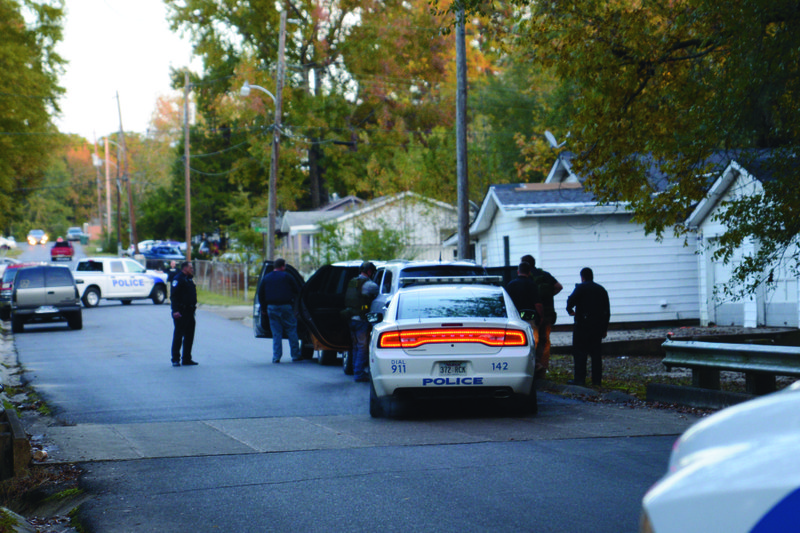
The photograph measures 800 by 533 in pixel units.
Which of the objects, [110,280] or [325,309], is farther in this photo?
[110,280]

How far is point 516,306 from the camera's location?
14.2 m

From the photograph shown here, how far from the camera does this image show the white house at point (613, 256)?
84.6 ft

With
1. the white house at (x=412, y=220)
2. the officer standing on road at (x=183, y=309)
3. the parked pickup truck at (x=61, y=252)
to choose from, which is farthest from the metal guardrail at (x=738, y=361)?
the parked pickup truck at (x=61, y=252)

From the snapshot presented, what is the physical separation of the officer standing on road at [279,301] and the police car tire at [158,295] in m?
23.6

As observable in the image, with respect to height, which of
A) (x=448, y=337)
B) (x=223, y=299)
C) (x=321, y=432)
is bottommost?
(x=321, y=432)

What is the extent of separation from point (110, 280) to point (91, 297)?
1.03 meters

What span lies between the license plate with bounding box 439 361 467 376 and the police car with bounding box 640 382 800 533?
795 cm

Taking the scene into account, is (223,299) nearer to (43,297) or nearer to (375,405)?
(43,297)

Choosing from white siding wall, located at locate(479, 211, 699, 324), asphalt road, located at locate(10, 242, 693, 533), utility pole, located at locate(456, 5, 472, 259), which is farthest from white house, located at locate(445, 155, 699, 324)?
asphalt road, located at locate(10, 242, 693, 533)

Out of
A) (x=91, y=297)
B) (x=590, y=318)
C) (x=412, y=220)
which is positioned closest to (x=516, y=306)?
(x=590, y=318)

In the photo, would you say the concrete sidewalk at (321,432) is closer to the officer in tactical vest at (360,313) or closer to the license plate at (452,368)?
the license plate at (452,368)

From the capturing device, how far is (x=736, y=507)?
2.28 meters

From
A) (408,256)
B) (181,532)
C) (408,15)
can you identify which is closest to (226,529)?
(181,532)

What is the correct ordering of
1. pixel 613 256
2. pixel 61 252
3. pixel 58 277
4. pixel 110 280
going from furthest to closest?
pixel 61 252
pixel 110 280
pixel 58 277
pixel 613 256
